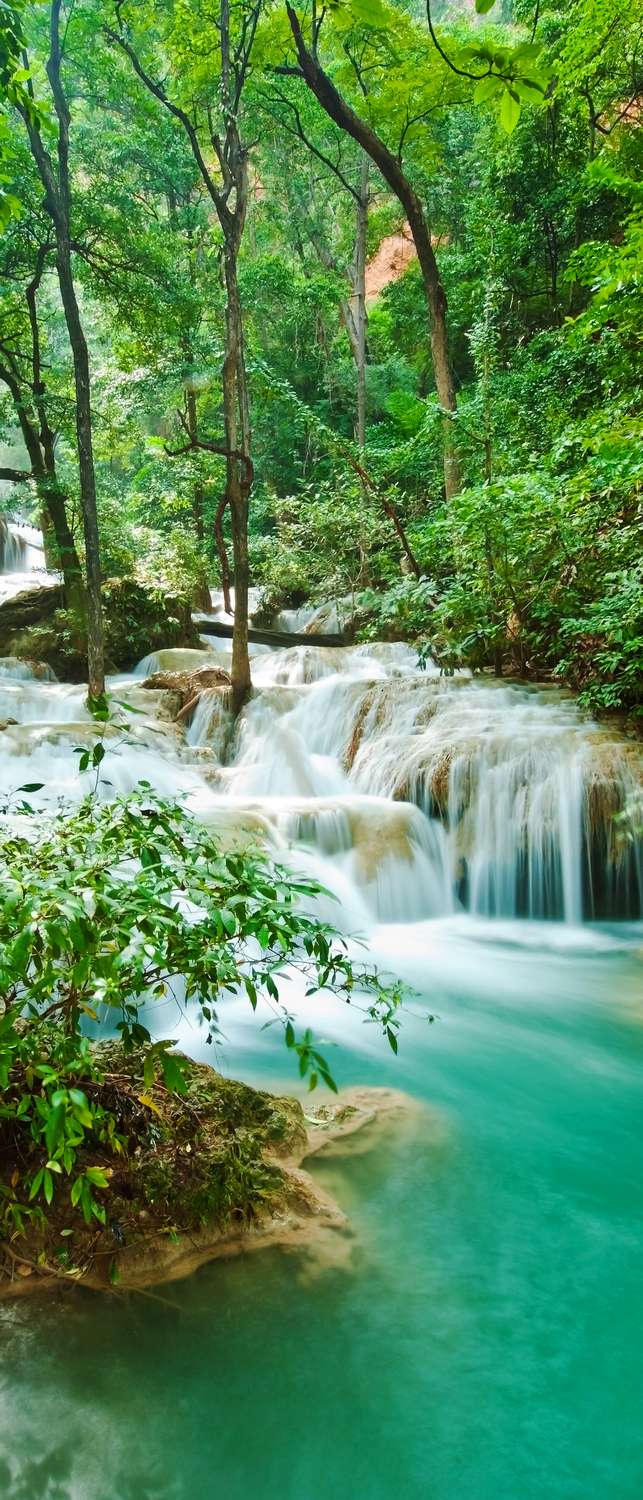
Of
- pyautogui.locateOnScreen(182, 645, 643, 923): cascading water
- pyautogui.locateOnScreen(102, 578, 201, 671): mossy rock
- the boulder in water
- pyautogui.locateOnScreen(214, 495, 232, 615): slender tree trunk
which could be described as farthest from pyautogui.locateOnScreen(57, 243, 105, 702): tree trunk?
pyautogui.locateOnScreen(102, 578, 201, 671): mossy rock

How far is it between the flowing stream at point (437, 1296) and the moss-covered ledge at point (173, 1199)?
0.26 feet

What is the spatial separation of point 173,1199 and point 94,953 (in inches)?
38.5

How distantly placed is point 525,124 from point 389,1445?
61.4 feet

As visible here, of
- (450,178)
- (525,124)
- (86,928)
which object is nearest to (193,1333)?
(86,928)

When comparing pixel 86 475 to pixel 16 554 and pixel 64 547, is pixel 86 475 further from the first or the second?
pixel 16 554

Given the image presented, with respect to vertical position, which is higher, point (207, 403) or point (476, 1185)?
point (207, 403)

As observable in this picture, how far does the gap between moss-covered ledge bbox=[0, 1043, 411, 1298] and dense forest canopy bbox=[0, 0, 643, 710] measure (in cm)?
327

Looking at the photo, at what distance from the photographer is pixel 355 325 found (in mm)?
20469

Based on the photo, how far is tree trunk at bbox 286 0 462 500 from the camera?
1054 centimetres

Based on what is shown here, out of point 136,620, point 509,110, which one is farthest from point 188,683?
point 509,110

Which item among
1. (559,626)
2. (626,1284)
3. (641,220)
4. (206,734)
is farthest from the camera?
(206,734)

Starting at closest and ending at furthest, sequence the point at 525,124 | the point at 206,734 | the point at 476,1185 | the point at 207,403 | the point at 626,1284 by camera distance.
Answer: the point at 626,1284
the point at 476,1185
the point at 206,734
the point at 525,124
the point at 207,403

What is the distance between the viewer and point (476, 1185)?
298cm

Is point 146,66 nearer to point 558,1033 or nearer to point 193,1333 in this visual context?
Answer: point 558,1033
